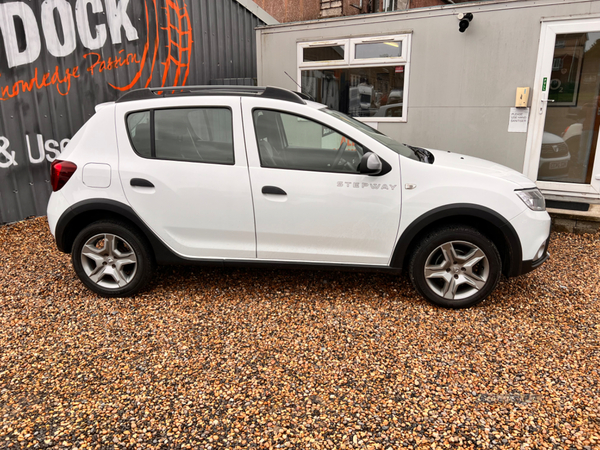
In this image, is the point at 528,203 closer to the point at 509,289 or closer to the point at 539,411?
the point at 509,289

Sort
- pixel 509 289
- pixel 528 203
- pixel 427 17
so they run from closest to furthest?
pixel 528 203, pixel 509 289, pixel 427 17

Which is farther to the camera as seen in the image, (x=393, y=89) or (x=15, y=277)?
(x=393, y=89)

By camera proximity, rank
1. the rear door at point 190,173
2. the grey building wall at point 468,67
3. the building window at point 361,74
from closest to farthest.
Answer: the rear door at point 190,173 < the grey building wall at point 468,67 < the building window at point 361,74

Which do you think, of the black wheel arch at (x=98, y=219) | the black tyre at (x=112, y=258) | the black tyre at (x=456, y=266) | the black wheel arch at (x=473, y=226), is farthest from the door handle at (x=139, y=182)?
the black tyre at (x=456, y=266)

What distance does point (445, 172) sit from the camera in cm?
353

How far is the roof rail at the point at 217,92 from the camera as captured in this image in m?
3.71

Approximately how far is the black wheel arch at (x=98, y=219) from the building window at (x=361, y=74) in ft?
13.5

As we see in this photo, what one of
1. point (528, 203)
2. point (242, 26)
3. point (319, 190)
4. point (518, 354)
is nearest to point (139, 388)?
point (319, 190)

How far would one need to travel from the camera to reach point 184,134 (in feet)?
12.1

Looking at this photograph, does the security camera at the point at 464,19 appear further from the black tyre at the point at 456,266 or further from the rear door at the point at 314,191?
the black tyre at the point at 456,266

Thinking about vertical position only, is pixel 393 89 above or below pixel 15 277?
above

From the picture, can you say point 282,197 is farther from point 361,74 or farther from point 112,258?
point 361,74

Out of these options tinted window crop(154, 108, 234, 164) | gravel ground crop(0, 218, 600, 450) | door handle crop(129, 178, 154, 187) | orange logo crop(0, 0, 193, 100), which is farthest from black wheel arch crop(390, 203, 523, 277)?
orange logo crop(0, 0, 193, 100)

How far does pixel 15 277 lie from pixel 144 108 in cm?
240
